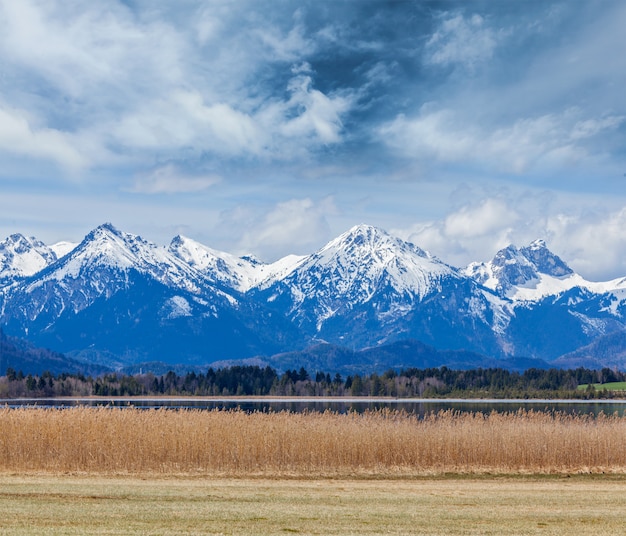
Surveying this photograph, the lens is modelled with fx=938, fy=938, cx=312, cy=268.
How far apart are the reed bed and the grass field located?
383 centimetres

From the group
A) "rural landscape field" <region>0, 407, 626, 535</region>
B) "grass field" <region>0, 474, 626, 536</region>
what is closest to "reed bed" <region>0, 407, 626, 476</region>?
"rural landscape field" <region>0, 407, 626, 535</region>

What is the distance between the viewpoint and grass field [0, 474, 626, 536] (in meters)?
26.5

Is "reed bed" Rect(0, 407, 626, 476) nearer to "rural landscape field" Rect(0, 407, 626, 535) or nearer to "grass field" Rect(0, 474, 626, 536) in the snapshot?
"rural landscape field" Rect(0, 407, 626, 535)

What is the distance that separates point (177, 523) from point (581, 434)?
3038 centimetres

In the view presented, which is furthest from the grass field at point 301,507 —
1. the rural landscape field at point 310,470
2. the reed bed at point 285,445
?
the reed bed at point 285,445

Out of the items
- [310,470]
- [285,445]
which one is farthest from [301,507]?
[285,445]

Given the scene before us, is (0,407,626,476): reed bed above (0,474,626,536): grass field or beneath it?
above

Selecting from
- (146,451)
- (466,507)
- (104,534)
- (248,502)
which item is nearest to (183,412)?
(146,451)

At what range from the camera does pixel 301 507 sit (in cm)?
3114

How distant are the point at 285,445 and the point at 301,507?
16518 mm

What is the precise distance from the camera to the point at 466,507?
3186 centimetres

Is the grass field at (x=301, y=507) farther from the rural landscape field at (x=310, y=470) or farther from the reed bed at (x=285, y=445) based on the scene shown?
the reed bed at (x=285, y=445)

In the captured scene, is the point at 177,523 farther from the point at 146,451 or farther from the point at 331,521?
the point at 146,451

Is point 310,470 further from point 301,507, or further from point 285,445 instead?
point 301,507
